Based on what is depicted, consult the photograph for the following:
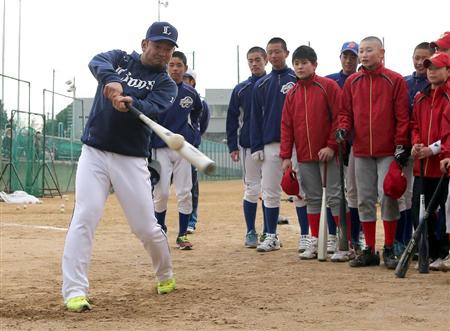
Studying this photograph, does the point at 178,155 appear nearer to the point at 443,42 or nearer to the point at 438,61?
the point at 443,42

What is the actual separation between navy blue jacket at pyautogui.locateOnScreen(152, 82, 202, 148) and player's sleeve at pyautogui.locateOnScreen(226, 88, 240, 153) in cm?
43

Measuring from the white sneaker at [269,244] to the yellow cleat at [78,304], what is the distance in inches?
149

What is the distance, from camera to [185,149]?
16.5ft

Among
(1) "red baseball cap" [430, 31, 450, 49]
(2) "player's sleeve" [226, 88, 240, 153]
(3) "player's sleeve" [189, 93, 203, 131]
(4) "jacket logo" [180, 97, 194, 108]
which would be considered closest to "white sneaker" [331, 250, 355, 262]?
(1) "red baseball cap" [430, 31, 450, 49]

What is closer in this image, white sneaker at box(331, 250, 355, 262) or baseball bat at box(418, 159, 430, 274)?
baseball bat at box(418, 159, 430, 274)

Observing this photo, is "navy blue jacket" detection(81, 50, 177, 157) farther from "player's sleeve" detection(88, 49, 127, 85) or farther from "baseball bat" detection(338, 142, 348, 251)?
"baseball bat" detection(338, 142, 348, 251)

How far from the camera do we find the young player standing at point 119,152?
18.7ft

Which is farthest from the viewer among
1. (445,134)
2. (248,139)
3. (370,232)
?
(248,139)

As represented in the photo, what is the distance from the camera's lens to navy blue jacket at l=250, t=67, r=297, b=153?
905 centimetres

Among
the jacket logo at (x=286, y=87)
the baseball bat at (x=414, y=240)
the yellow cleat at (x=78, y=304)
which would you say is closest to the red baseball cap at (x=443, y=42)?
the baseball bat at (x=414, y=240)

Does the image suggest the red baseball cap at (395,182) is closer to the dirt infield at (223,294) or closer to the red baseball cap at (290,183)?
the dirt infield at (223,294)

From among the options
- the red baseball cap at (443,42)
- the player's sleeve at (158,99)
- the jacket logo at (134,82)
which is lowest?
the player's sleeve at (158,99)

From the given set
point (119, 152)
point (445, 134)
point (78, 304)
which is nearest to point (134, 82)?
point (119, 152)

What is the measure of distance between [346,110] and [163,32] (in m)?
2.52
